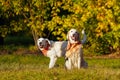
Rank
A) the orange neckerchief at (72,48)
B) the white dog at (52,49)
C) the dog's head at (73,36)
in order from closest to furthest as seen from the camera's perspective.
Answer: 1. the dog's head at (73,36)
2. the orange neckerchief at (72,48)
3. the white dog at (52,49)

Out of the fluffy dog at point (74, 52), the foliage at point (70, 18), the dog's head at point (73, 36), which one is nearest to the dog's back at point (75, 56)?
the fluffy dog at point (74, 52)

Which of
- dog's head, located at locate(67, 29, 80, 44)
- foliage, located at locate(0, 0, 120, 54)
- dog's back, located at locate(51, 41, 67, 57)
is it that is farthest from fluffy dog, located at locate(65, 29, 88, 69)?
foliage, located at locate(0, 0, 120, 54)

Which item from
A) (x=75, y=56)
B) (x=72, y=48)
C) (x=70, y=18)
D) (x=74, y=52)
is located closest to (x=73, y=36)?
(x=72, y=48)

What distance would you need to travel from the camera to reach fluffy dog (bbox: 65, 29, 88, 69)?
10884mm

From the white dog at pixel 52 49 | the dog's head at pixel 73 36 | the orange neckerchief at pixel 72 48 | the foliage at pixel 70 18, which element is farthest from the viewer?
the foliage at pixel 70 18

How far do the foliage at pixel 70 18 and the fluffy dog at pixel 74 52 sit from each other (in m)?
8.56

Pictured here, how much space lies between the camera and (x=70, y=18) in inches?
835

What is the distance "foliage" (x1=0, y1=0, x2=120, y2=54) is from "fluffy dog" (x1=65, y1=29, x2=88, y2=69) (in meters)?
8.56

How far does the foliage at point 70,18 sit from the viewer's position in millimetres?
19922

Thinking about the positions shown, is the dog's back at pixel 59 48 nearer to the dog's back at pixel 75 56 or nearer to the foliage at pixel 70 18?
the dog's back at pixel 75 56

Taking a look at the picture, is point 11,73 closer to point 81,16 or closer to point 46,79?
point 46,79

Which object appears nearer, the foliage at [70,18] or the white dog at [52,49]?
the white dog at [52,49]

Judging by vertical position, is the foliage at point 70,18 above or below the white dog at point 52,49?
below

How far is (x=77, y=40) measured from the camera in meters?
10.9
